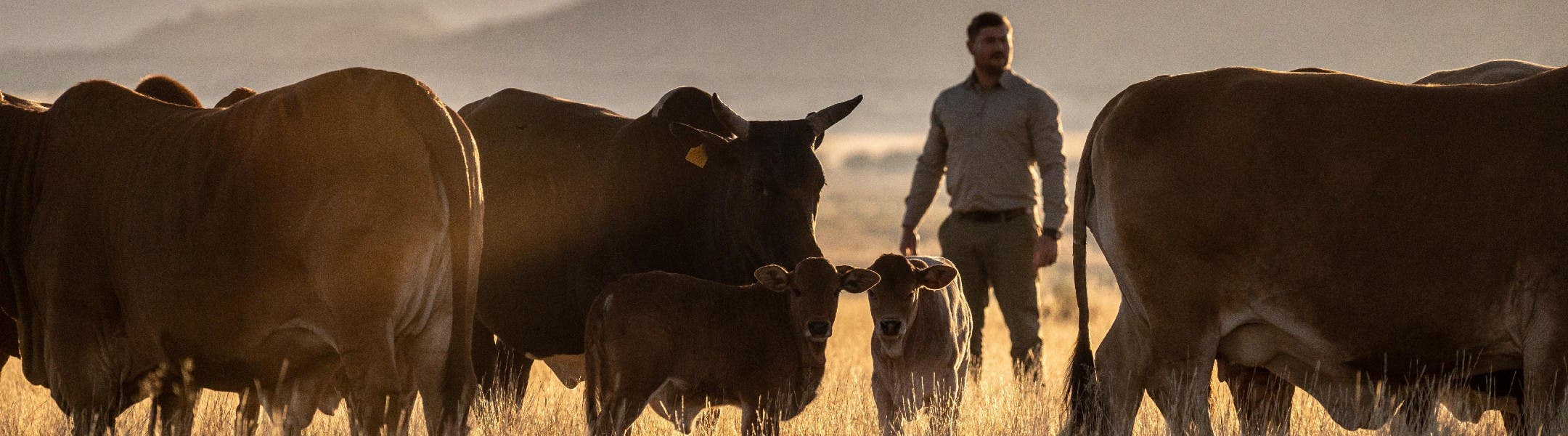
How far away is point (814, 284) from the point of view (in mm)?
6855

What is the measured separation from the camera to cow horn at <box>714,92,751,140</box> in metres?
7.84

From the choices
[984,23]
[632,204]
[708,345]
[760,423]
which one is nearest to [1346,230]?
[760,423]

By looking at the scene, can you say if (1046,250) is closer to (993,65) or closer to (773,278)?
(993,65)

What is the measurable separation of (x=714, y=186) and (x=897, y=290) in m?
1.37

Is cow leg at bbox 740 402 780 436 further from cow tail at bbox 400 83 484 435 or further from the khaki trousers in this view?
the khaki trousers

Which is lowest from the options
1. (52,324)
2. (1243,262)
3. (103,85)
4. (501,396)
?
(501,396)

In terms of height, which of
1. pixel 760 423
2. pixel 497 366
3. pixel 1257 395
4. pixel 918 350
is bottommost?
pixel 497 366

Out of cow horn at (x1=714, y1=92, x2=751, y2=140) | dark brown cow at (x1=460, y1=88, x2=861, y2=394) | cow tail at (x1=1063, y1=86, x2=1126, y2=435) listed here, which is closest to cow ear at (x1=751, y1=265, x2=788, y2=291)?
dark brown cow at (x1=460, y1=88, x2=861, y2=394)

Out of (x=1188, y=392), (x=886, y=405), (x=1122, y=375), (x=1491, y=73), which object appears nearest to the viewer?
(x=1188, y=392)

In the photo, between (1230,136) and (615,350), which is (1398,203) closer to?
(1230,136)

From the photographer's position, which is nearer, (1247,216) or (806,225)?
(1247,216)

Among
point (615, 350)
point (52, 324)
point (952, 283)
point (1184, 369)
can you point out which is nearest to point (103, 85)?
point (52, 324)

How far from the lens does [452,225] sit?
19.6 ft

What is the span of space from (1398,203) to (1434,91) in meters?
0.51
